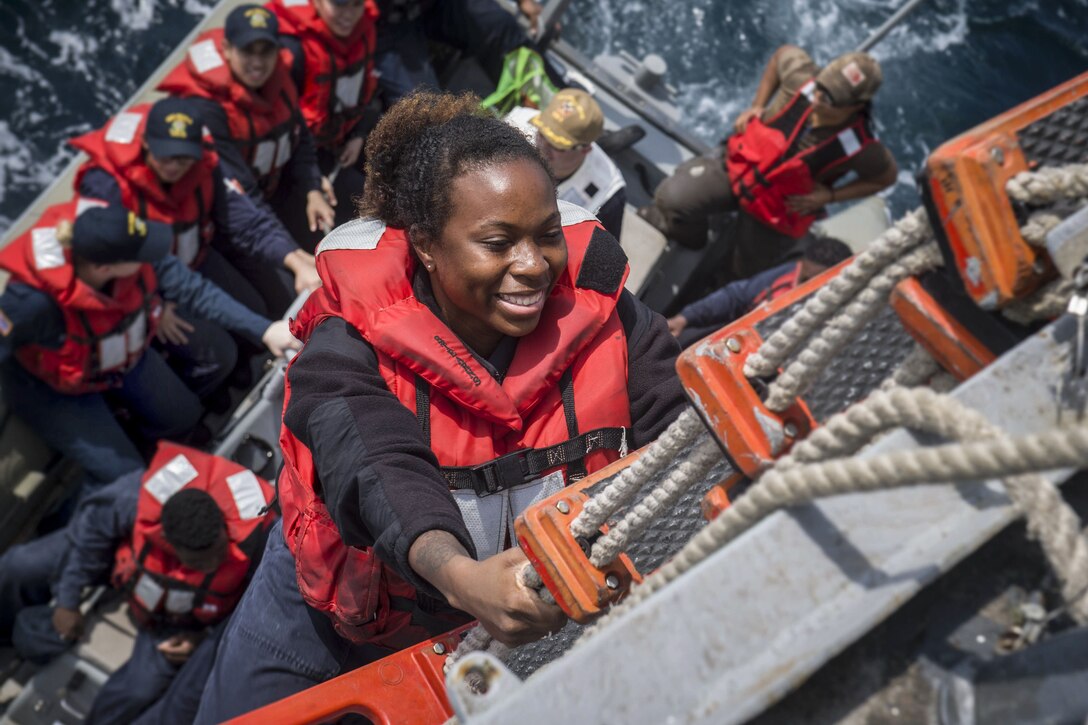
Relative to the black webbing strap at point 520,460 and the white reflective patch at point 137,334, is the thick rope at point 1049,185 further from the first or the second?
the white reflective patch at point 137,334

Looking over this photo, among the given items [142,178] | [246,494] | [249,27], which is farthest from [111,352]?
[249,27]

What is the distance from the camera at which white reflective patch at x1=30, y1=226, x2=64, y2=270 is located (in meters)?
3.51

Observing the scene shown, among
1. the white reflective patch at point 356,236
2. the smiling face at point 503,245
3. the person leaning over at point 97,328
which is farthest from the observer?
the person leaning over at point 97,328

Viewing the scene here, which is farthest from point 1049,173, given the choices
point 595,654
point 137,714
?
point 137,714

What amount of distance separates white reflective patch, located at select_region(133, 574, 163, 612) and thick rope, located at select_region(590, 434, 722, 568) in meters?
2.61

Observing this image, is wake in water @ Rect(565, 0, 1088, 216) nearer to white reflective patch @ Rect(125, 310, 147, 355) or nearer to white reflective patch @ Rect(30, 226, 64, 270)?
white reflective patch @ Rect(125, 310, 147, 355)

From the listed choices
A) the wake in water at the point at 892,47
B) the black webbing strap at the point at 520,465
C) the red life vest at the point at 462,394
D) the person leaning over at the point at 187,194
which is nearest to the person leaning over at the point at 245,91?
the person leaning over at the point at 187,194

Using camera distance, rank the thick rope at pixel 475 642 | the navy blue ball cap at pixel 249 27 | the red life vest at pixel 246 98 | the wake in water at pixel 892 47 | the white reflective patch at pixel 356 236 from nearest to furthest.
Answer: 1. the thick rope at pixel 475 642
2. the white reflective patch at pixel 356 236
3. the navy blue ball cap at pixel 249 27
4. the red life vest at pixel 246 98
5. the wake in water at pixel 892 47

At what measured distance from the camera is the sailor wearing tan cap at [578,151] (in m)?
3.90

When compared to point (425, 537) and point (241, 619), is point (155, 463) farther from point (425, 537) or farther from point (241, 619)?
point (425, 537)

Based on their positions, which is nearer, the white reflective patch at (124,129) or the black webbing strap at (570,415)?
the black webbing strap at (570,415)

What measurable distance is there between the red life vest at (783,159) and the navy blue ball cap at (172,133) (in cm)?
265

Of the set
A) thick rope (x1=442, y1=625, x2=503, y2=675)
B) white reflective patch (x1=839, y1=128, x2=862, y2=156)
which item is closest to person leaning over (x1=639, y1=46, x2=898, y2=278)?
white reflective patch (x1=839, y1=128, x2=862, y2=156)

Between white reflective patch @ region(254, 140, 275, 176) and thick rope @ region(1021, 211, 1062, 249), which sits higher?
thick rope @ region(1021, 211, 1062, 249)
